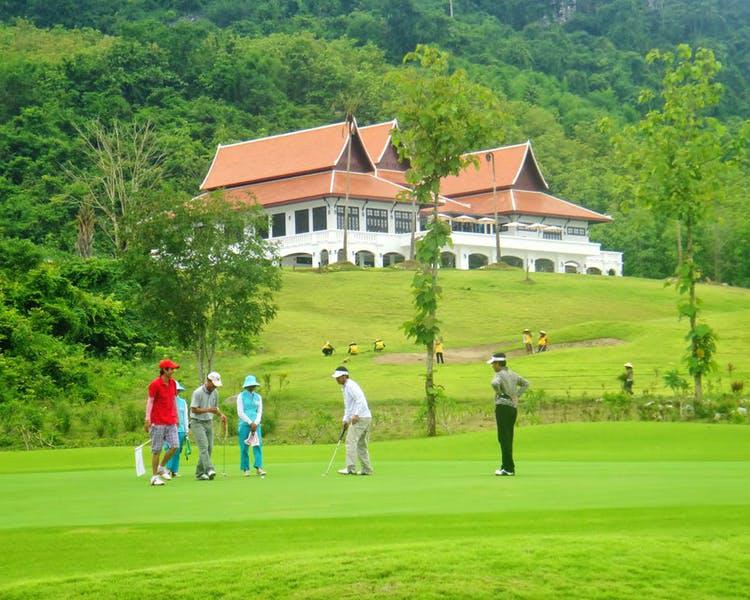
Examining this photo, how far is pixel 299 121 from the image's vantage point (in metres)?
110

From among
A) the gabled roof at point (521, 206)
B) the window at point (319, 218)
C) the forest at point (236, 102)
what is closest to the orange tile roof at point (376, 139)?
the gabled roof at point (521, 206)

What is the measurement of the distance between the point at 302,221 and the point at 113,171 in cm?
1057

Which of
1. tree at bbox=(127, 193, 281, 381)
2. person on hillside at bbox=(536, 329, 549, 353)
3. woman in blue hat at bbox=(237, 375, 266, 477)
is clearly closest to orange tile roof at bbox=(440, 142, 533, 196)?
person on hillside at bbox=(536, 329, 549, 353)

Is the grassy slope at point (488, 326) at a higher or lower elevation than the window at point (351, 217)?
lower

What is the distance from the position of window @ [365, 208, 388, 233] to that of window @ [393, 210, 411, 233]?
1.02 m

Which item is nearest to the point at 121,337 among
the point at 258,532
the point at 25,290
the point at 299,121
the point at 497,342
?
the point at 25,290

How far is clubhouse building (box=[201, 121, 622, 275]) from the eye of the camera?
80.2m

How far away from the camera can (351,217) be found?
80625 millimetres

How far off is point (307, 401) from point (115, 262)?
574 inches

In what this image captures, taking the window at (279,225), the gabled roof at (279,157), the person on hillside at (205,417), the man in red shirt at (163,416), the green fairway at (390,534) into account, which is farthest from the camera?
the gabled roof at (279,157)

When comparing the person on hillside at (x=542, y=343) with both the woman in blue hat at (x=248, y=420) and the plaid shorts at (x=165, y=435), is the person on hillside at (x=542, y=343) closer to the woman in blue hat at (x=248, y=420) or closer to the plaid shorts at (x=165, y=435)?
the woman in blue hat at (x=248, y=420)

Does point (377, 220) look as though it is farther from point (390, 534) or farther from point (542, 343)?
point (390, 534)

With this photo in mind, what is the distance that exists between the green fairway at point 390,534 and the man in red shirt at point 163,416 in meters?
0.56

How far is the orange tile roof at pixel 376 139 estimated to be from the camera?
87.1 m
